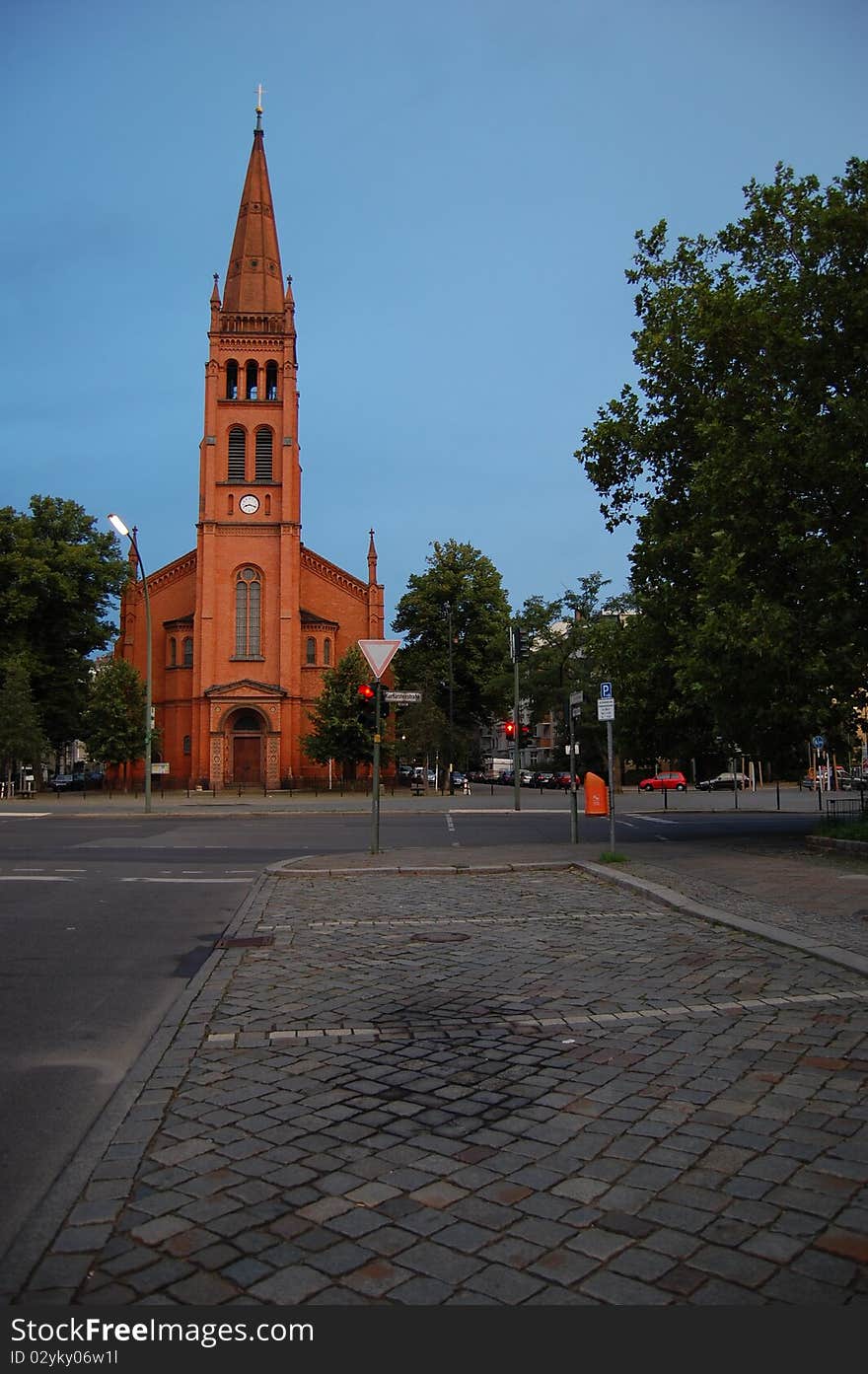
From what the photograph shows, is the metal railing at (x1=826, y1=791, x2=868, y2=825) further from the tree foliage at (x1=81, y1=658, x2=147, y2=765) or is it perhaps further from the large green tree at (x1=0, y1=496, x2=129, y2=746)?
the large green tree at (x1=0, y1=496, x2=129, y2=746)

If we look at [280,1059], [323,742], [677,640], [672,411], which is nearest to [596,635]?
[677,640]

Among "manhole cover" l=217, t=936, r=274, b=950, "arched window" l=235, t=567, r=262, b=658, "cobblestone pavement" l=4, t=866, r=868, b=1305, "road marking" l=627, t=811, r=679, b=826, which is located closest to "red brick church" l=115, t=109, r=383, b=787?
"arched window" l=235, t=567, r=262, b=658

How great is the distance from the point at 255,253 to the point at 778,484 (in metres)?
51.9

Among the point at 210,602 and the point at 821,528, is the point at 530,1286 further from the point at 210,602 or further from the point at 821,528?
the point at 210,602

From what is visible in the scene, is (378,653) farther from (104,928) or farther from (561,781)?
(561,781)

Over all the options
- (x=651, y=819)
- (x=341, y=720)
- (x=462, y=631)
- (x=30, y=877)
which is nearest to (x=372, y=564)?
(x=462, y=631)

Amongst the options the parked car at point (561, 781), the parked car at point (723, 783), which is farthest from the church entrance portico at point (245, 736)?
the parked car at point (723, 783)

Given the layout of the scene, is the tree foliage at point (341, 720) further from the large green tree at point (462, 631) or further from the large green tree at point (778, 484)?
the large green tree at point (778, 484)

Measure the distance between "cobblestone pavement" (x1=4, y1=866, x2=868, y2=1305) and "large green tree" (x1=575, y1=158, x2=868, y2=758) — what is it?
10397mm

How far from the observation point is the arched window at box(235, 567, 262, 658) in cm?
5669

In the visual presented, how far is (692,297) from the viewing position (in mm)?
21406

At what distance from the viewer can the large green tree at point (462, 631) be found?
203ft

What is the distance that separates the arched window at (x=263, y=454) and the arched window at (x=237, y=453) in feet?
2.60

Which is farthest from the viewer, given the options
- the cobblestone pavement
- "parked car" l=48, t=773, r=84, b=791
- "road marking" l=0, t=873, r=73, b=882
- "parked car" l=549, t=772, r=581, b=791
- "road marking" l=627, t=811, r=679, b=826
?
"parked car" l=48, t=773, r=84, b=791
